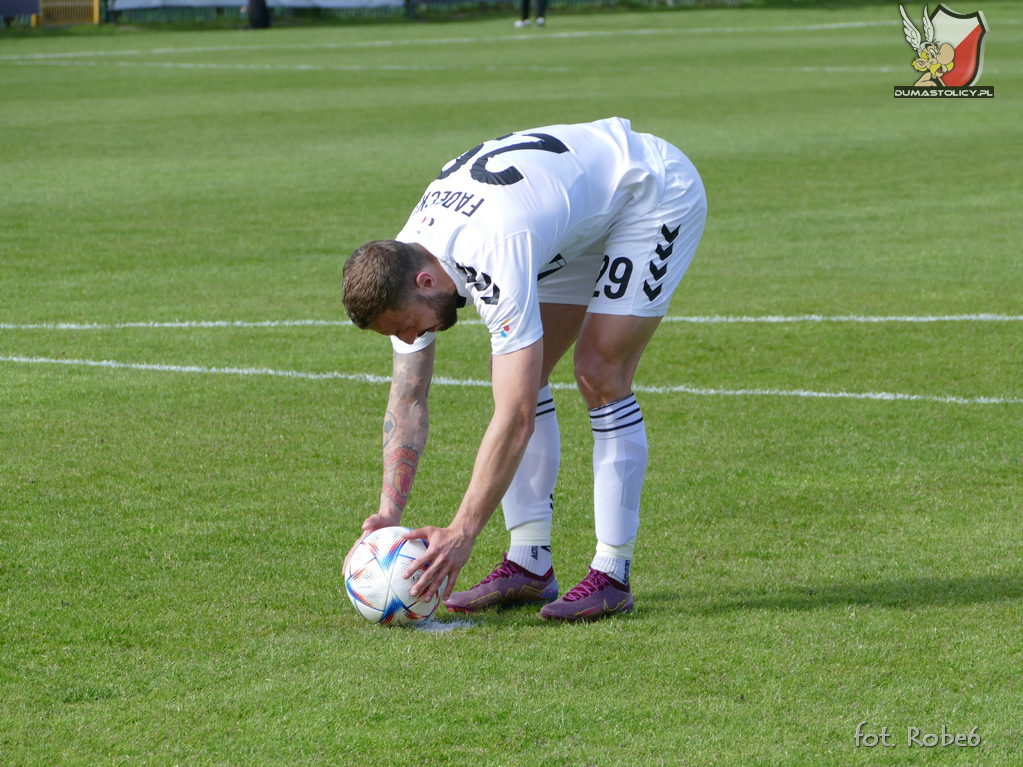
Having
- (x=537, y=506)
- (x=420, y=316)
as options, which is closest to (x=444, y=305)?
(x=420, y=316)

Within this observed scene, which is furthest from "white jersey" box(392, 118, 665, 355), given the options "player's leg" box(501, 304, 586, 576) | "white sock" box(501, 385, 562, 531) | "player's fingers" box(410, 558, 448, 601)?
"player's fingers" box(410, 558, 448, 601)

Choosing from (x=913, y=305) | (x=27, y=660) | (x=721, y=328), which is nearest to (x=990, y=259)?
(x=913, y=305)

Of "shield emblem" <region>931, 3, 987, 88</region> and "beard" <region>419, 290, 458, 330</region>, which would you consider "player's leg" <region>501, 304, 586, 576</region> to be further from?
"shield emblem" <region>931, 3, 987, 88</region>

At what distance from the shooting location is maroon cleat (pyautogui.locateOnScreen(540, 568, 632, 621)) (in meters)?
4.65

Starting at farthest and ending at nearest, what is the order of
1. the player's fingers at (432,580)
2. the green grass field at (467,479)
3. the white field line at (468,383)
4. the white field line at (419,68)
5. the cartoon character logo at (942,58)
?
the white field line at (419,68)
the cartoon character logo at (942,58)
the white field line at (468,383)
the player's fingers at (432,580)
the green grass field at (467,479)

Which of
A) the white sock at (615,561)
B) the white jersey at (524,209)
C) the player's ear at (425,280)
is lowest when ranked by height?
the white sock at (615,561)

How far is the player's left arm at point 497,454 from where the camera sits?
13.1 feet

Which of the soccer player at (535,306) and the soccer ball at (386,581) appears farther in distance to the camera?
the soccer ball at (386,581)

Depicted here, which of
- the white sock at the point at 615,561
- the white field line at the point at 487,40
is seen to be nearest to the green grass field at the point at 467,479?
the white sock at the point at 615,561

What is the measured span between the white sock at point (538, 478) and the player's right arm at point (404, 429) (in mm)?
433

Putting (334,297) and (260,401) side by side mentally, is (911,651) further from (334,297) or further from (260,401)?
(334,297)

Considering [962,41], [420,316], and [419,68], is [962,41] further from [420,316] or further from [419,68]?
[420,316]

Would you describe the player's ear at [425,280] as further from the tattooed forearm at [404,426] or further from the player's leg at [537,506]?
the player's leg at [537,506]

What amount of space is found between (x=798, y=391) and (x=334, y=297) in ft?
13.5
